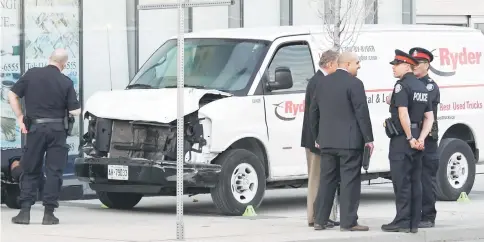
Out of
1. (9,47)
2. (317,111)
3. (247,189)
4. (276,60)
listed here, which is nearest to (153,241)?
(317,111)

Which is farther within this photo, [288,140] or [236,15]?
[236,15]

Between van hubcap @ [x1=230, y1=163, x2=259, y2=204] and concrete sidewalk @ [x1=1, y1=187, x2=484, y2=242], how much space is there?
0.98 feet

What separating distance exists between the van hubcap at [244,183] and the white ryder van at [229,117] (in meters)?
0.01

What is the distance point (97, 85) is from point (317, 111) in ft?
24.1

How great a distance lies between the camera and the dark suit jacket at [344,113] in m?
13.1

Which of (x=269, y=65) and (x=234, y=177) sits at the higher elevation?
(x=269, y=65)

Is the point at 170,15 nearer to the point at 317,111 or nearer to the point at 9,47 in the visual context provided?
the point at 9,47

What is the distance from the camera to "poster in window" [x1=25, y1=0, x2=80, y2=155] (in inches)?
755

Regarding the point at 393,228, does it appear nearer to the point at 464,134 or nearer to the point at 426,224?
the point at 426,224

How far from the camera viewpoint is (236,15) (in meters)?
22.1

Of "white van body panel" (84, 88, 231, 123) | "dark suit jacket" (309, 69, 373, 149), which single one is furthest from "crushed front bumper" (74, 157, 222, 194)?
"dark suit jacket" (309, 69, 373, 149)

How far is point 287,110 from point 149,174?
206 centimetres

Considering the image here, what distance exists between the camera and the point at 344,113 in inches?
517

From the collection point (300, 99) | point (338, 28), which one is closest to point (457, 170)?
point (300, 99)
